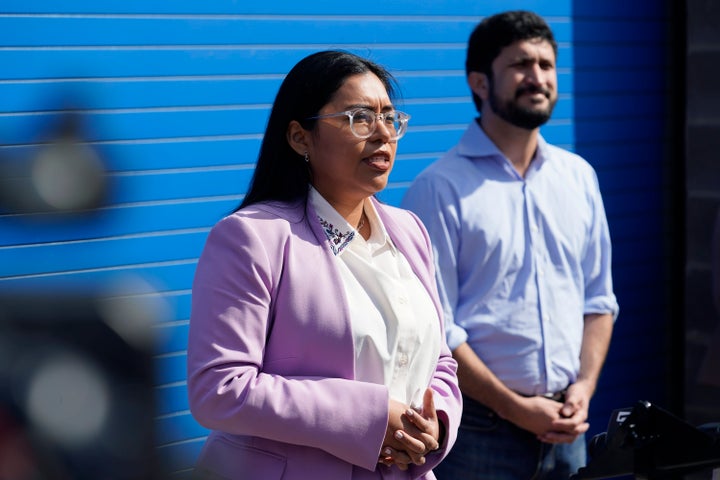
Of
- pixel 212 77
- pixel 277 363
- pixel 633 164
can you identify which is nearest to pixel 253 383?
pixel 277 363

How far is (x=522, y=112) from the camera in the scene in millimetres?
3676

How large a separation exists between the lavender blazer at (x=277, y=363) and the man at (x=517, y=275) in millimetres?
1171

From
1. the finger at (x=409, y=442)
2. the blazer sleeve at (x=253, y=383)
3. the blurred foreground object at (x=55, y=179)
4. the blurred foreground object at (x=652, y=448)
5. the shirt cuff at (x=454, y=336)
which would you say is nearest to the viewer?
the blurred foreground object at (x=55, y=179)

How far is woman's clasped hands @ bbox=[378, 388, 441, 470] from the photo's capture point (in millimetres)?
2285

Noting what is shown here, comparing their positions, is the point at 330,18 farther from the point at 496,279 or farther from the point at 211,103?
the point at 496,279

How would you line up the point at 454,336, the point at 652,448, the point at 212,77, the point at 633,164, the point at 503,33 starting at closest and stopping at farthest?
1. the point at 652,448
2. the point at 454,336
3. the point at 503,33
4. the point at 212,77
5. the point at 633,164

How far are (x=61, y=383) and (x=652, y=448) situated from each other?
95.8 inches

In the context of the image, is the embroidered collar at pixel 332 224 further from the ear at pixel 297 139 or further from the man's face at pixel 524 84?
the man's face at pixel 524 84

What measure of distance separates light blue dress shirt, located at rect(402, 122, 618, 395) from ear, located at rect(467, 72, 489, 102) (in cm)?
22

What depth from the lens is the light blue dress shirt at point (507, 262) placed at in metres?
3.47

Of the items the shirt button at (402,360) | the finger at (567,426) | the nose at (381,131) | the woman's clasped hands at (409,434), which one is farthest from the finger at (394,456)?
the finger at (567,426)

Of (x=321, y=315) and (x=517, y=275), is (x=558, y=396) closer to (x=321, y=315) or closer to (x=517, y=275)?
(x=517, y=275)

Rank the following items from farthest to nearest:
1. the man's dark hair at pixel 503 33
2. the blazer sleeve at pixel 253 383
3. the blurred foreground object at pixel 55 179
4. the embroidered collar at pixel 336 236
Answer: the man's dark hair at pixel 503 33, the embroidered collar at pixel 336 236, the blazer sleeve at pixel 253 383, the blurred foreground object at pixel 55 179

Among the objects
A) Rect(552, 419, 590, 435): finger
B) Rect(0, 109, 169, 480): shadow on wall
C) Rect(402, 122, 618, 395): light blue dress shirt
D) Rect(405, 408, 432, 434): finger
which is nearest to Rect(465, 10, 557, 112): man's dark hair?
Rect(402, 122, 618, 395): light blue dress shirt
